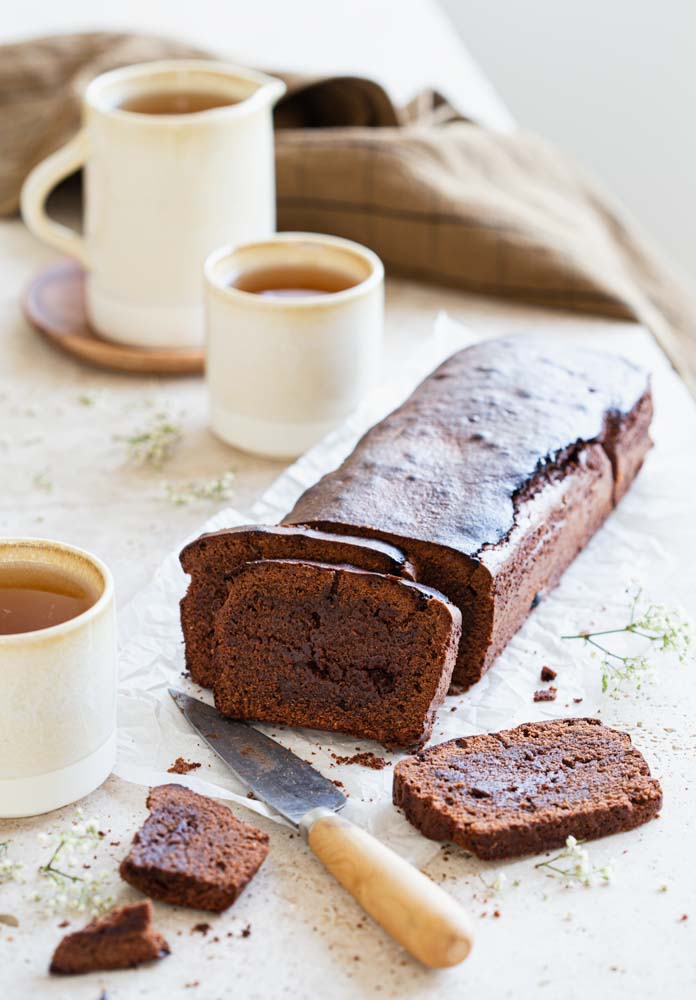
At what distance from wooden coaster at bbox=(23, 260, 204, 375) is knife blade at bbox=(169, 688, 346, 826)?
3.97 ft

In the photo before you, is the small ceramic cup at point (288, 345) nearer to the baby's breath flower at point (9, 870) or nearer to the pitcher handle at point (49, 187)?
the pitcher handle at point (49, 187)

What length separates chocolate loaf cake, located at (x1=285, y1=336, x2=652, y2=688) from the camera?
6.73 feet

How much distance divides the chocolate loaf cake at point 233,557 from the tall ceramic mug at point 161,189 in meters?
1.15

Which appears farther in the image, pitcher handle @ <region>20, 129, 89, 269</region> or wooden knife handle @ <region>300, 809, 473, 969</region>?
pitcher handle @ <region>20, 129, 89, 269</region>

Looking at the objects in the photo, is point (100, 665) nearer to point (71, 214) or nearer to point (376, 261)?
point (376, 261)

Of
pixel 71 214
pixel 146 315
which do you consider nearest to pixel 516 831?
pixel 146 315

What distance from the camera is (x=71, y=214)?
387 centimetres

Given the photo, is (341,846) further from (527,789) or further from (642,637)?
(642,637)

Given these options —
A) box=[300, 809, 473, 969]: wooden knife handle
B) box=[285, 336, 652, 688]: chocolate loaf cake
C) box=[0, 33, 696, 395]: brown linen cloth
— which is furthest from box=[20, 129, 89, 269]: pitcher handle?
box=[300, 809, 473, 969]: wooden knife handle

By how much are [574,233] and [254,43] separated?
1.63m

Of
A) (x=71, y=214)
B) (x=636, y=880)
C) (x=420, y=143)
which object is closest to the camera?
(x=636, y=880)

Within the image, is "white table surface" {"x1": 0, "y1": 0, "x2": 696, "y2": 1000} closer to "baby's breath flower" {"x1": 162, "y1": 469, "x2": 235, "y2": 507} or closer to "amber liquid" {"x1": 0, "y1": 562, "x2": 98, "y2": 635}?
"baby's breath flower" {"x1": 162, "y1": 469, "x2": 235, "y2": 507}

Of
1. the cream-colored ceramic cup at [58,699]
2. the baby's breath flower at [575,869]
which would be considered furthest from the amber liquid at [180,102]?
the baby's breath flower at [575,869]

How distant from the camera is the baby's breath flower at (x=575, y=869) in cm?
173
